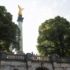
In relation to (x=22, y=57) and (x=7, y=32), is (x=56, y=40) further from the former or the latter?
(x=22, y=57)

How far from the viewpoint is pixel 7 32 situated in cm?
4369

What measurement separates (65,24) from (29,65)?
15.3 metres

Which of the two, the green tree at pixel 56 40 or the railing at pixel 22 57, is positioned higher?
the green tree at pixel 56 40

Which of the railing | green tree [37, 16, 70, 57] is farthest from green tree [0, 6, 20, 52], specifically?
green tree [37, 16, 70, 57]

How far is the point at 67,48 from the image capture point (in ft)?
160

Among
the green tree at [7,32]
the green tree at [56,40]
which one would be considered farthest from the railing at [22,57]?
the green tree at [56,40]

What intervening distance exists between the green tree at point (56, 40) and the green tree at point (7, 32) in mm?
6216

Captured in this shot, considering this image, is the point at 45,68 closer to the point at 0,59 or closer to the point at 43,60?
the point at 43,60

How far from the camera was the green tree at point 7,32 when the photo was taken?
1711 inches

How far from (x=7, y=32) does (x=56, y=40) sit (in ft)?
35.2

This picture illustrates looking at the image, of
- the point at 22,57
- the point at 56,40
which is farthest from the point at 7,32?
the point at 56,40

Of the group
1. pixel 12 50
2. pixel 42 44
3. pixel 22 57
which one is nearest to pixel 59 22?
pixel 42 44

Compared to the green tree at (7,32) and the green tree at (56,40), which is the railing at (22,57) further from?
the green tree at (56,40)

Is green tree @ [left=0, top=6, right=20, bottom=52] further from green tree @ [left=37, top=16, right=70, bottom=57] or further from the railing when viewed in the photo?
green tree @ [left=37, top=16, right=70, bottom=57]
